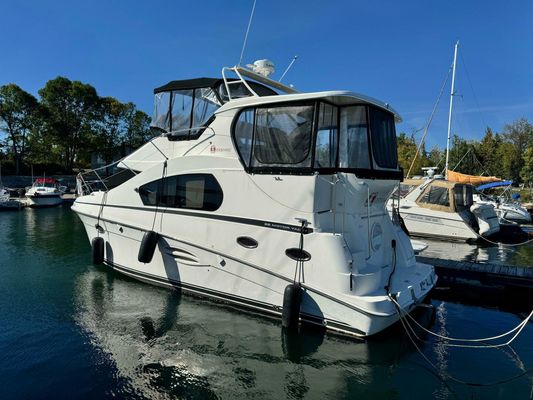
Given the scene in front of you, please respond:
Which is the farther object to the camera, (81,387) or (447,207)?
(447,207)

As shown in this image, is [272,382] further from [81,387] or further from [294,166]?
[294,166]

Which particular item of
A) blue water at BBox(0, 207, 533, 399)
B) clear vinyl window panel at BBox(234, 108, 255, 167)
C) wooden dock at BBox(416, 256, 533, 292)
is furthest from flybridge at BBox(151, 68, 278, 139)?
wooden dock at BBox(416, 256, 533, 292)

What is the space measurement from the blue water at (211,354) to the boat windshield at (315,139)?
2.75 metres

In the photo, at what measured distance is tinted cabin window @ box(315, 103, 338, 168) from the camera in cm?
620

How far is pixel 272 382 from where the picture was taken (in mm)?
5055

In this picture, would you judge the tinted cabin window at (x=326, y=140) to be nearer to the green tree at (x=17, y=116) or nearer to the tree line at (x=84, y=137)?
the tree line at (x=84, y=137)

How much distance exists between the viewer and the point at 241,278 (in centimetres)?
687

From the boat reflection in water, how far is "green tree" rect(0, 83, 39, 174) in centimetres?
4155

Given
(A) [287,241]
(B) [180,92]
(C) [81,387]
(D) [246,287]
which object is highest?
(B) [180,92]

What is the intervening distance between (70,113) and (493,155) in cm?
5016

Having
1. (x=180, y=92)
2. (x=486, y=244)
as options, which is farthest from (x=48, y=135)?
(x=486, y=244)

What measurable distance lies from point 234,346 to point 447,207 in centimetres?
1327

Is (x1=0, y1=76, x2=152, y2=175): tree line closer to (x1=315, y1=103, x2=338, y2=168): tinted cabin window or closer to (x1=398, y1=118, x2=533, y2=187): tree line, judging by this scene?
(x1=398, y1=118, x2=533, y2=187): tree line

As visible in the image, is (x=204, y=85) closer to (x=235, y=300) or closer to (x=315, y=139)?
(x=315, y=139)
